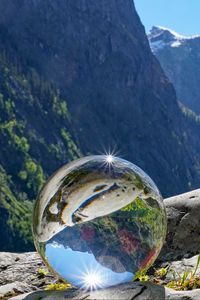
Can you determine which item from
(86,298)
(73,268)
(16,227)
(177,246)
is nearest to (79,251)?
(73,268)

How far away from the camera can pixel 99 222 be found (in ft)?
15.9

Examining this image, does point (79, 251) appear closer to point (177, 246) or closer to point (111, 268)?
point (111, 268)

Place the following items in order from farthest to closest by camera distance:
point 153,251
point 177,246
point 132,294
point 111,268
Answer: point 177,246 → point 153,251 → point 111,268 → point 132,294

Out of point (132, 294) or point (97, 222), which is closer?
point (132, 294)

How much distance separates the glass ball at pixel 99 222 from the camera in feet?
15.8

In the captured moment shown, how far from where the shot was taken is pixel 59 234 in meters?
4.99

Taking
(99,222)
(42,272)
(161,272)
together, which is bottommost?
(161,272)

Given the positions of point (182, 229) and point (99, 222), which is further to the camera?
point (182, 229)

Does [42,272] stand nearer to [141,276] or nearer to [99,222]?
[141,276]

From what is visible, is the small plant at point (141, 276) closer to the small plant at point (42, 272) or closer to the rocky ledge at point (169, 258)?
the rocky ledge at point (169, 258)

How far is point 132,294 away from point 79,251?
66cm

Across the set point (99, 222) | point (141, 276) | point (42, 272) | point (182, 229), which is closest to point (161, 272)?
point (141, 276)

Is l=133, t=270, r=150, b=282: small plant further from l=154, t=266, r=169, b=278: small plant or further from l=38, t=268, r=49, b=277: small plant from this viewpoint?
l=38, t=268, r=49, b=277: small plant

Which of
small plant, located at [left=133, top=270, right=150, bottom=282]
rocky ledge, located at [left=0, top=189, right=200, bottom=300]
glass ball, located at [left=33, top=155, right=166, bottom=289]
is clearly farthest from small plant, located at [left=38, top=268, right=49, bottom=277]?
glass ball, located at [left=33, top=155, right=166, bottom=289]
